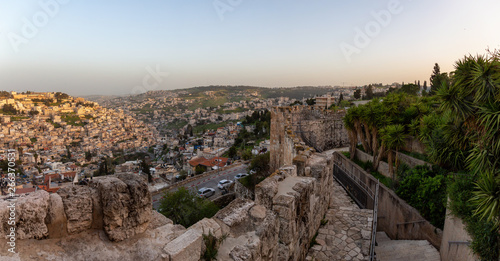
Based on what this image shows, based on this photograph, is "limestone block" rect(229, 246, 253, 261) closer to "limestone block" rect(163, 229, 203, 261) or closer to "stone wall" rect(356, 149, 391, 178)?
"limestone block" rect(163, 229, 203, 261)

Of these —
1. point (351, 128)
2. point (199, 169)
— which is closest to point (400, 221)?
point (351, 128)

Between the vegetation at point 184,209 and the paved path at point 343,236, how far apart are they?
9718 millimetres

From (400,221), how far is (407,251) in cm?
166

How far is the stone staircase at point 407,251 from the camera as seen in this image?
684cm

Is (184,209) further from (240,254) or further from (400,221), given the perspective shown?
(240,254)

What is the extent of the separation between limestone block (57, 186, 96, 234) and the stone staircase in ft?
23.6

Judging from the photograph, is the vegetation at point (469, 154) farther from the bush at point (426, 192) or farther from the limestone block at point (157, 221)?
the limestone block at point (157, 221)

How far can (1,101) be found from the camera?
70500 mm

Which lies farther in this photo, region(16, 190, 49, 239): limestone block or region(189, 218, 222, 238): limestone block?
region(189, 218, 222, 238): limestone block

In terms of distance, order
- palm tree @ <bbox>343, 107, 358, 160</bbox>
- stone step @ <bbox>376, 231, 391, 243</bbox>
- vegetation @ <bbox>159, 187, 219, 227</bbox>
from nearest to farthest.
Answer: stone step @ <bbox>376, 231, 391, 243</bbox>
palm tree @ <bbox>343, 107, 358, 160</bbox>
vegetation @ <bbox>159, 187, 219, 227</bbox>

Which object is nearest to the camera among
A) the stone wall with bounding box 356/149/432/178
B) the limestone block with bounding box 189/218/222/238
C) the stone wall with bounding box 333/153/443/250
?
the limestone block with bounding box 189/218/222/238

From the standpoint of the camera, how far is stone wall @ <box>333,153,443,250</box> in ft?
24.2

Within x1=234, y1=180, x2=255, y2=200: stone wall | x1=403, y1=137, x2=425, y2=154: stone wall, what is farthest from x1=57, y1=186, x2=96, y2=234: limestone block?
x1=234, y1=180, x2=255, y2=200: stone wall

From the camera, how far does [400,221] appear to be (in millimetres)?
8688
